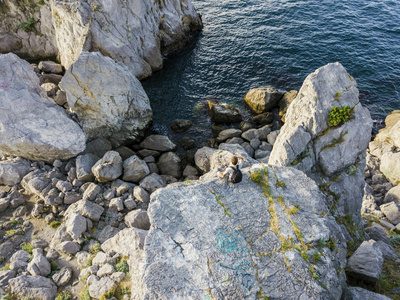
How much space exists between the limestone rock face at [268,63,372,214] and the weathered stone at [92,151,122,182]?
1196 cm

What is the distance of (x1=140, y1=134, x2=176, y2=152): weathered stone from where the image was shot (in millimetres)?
25219

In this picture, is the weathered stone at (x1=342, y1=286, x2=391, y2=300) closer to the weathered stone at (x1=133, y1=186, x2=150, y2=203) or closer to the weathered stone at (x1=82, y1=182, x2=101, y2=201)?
the weathered stone at (x1=133, y1=186, x2=150, y2=203)

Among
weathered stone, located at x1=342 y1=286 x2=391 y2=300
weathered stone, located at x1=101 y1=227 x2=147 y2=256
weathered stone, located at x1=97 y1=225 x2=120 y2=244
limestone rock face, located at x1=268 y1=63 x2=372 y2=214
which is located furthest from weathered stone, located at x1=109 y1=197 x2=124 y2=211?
weathered stone, located at x1=342 y1=286 x2=391 y2=300

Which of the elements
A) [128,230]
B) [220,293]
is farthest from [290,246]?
[128,230]

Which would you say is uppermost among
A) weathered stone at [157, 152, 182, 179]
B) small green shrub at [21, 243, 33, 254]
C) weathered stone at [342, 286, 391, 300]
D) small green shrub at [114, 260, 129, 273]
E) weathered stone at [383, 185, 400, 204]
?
weathered stone at [342, 286, 391, 300]

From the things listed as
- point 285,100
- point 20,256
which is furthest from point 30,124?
point 285,100

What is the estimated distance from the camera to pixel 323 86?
55.2ft

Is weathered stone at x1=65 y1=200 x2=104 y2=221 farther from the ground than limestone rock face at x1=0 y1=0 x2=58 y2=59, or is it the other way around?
limestone rock face at x1=0 y1=0 x2=58 y2=59

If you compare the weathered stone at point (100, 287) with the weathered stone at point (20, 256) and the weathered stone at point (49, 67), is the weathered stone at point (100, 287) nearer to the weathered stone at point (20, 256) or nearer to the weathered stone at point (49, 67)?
the weathered stone at point (20, 256)

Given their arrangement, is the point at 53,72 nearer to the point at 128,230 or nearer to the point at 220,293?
the point at 128,230

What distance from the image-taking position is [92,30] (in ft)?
93.6

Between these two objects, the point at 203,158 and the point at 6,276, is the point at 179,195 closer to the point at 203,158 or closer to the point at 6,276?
the point at 6,276

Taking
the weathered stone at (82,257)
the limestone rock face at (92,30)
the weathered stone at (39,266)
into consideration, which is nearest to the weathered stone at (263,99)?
the limestone rock face at (92,30)

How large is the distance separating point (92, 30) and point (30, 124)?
14722 millimetres
